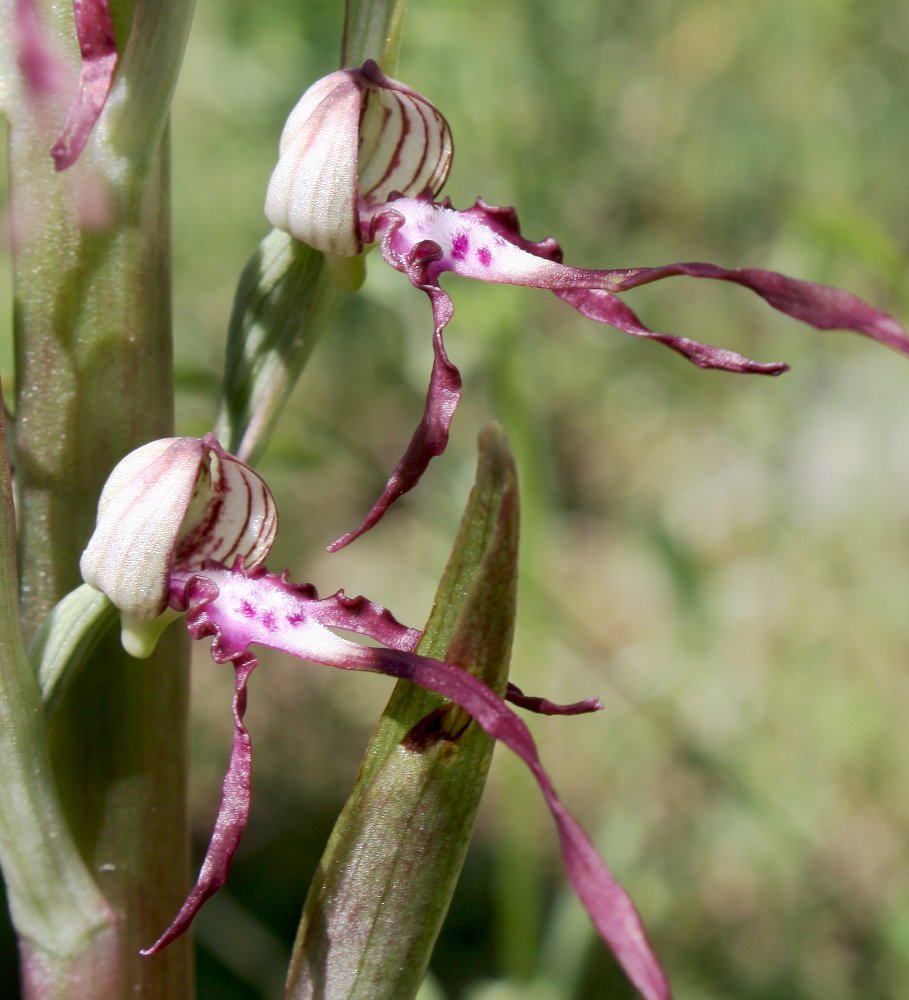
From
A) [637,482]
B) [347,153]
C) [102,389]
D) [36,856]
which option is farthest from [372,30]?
[637,482]

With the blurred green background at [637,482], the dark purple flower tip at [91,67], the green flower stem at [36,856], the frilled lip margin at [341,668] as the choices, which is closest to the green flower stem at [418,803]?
the frilled lip margin at [341,668]

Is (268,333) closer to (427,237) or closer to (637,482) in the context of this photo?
(427,237)

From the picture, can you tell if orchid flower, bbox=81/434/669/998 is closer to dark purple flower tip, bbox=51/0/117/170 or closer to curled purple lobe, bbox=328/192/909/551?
curled purple lobe, bbox=328/192/909/551

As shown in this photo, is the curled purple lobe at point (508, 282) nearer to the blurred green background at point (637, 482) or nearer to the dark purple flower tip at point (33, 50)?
the dark purple flower tip at point (33, 50)

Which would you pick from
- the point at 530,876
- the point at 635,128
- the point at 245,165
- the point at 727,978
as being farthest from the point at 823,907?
the point at 635,128

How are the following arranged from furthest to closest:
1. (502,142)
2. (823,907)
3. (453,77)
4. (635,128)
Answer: (635,128)
(823,907)
(453,77)
(502,142)

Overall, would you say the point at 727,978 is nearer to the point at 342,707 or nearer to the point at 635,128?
the point at 342,707

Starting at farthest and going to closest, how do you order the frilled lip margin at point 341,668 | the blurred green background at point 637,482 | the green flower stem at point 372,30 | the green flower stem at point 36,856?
the blurred green background at point 637,482 < the green flower stem at point 372,30 < the green flower stem at point 36,856 < the frilled lip margin at point 341,668
